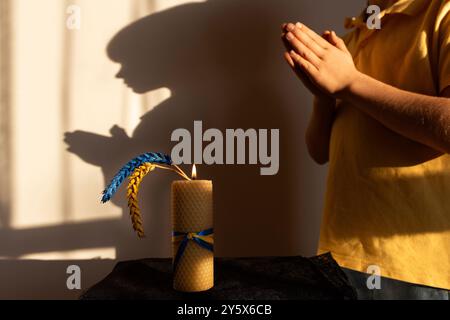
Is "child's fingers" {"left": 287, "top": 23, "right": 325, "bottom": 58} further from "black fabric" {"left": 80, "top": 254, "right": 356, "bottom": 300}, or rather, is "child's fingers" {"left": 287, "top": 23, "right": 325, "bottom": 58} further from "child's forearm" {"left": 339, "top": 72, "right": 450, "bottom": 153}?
"black fabric" {"left": 80, "top": 254, "right": 356, "bottom": 300}

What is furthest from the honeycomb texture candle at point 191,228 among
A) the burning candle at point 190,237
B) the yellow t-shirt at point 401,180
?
the yellow t-shirt at point 401,180

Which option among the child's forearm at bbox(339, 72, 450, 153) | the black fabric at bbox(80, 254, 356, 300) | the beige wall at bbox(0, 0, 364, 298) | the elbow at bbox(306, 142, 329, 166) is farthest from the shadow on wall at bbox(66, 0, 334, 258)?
the child's forearm at bbox(339, 72, 450, 153)

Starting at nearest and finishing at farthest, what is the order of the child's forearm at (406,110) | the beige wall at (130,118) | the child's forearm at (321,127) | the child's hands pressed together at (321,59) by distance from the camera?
the child's forearm at (406,110) < the child's hands pressed together at (321,59) < the child's forearm at (321,127) < the beige wall at (130,118)

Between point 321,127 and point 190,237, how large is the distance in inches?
16.3

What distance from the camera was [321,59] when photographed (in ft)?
2.04

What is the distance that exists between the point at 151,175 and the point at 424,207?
0.62 metres

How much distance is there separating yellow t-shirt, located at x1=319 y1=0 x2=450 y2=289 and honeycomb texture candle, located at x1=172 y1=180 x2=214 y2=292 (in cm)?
26

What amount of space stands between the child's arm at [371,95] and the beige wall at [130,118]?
0.33m

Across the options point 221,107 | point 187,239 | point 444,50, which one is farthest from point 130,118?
point 444,50

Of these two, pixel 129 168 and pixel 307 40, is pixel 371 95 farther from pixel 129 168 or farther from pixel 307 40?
pixel 129 168

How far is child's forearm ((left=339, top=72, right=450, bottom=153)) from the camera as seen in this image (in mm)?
494

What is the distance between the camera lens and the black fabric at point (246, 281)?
0.50 metres

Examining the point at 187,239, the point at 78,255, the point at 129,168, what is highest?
the point at 129,168

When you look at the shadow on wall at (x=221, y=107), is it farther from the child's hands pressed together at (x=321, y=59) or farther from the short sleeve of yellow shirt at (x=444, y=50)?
the short sleeve of yellow shirt at (x=444, y=50)
